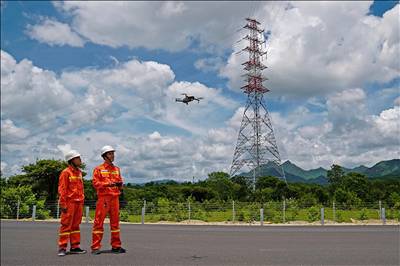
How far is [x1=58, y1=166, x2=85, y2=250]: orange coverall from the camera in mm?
6711

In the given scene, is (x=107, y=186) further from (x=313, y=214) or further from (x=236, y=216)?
(x=313, y=214)

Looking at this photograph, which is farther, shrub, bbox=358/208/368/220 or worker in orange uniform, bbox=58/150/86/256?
shrub, bbox=358/208/368/220

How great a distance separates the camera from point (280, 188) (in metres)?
44.2

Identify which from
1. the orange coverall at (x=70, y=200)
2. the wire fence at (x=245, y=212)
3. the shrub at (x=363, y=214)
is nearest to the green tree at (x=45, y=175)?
the wire fence at (x=245, y=212)

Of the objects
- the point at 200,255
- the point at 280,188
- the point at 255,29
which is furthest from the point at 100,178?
the point at 255,29

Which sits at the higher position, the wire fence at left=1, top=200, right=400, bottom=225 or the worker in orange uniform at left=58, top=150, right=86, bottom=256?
the worker in orange uniform at left=58, top=150, right=86, bottom=256

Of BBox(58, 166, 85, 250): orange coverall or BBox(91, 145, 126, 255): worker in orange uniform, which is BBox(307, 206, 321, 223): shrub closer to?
BBox(91, 145, 126, 255): worker in orange uniform

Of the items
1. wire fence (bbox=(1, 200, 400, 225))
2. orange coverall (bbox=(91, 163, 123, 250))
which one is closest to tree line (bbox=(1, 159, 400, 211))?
wire fence (bbox=(1, 200, 400, 225))

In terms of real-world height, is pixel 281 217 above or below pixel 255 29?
below

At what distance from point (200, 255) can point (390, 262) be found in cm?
397

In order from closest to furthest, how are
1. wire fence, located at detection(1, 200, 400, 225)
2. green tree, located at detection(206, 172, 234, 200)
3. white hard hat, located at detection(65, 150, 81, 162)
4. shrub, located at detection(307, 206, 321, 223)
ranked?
white hard hat, located at detection(65, 150, 81, 162)
wire fence, located at detection(1, 200, 400, 225)
shrub, located at detection(307, 206, 321, 223)
green tree, located at detection(206, 172, 234, 200)

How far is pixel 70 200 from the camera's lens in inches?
269

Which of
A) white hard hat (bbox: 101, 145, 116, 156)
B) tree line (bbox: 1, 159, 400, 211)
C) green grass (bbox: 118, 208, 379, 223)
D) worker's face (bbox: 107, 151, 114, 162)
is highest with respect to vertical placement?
white hard hat (bbox: 101, 145, 116, 156)

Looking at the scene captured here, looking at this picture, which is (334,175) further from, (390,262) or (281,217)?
(390,262)
